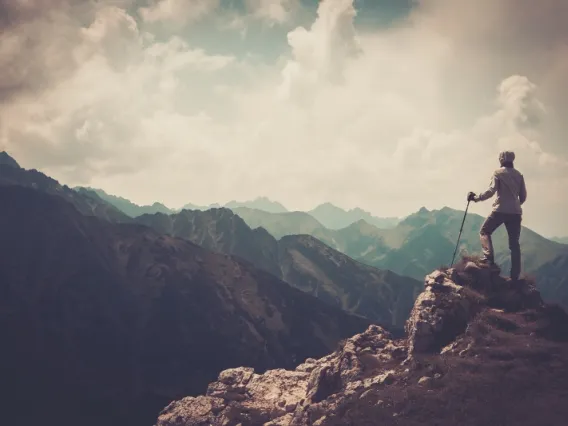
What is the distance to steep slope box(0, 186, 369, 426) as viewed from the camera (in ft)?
330

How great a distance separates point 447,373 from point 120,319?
130 meters

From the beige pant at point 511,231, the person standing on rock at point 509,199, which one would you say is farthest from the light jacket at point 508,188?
the beige pant at point 511,231

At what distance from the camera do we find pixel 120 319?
12794 centimetres

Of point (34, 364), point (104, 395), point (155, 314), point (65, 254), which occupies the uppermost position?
point (65, 254)

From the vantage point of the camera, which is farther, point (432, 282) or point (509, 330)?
point (432, 282)

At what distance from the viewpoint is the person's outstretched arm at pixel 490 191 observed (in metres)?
17.7

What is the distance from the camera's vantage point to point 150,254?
153m

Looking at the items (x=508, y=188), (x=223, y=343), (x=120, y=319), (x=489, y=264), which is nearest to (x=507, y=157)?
(x=508, y=188)

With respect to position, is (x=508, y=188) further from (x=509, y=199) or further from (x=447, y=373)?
(x=447, y=373)

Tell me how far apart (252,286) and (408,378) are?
140284 millimetres

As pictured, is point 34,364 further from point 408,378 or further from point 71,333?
point 408,378

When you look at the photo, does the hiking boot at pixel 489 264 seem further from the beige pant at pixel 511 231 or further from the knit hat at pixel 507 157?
the knit hat at pixel 507 157

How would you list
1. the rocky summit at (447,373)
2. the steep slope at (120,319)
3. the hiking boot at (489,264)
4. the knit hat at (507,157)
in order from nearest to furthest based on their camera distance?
the rocky summit at (447,373) → the knit hat at (507,157) → the hiking boot at (489,264) → the steep slope at (120,319)

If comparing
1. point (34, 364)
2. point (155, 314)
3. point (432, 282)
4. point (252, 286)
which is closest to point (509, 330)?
point (432, 282)
